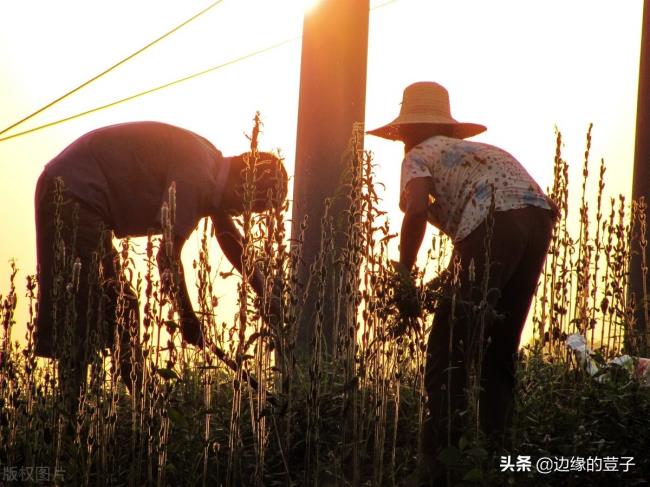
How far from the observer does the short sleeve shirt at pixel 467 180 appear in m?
4.45

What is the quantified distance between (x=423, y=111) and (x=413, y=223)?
72cm

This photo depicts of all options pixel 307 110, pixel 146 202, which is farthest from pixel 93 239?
pixel 307 110

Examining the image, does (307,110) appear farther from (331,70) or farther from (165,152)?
(165,152)

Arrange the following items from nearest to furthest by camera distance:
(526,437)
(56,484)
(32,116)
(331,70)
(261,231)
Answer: (261,231)
(56,484)
(526,437)
(331,70)
(32,116)

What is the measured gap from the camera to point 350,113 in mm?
6152

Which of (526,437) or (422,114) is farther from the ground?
(422,114)

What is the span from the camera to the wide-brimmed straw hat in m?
4.78

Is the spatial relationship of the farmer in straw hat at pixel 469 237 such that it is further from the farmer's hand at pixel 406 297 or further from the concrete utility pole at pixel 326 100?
the concrete utility pole at pixel 326 100

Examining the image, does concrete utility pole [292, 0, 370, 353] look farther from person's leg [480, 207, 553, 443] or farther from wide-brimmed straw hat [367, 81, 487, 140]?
person's leg [480, 207, 553, 443]

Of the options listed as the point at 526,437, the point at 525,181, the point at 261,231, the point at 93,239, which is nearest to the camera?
the point at 261,231

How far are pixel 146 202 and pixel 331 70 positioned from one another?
148 centimetres

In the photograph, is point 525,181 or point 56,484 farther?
point 525,181

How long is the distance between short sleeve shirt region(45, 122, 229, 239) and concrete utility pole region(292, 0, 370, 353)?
0.86 m

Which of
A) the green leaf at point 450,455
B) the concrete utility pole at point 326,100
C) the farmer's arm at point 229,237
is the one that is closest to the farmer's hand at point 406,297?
the green leaf at point 450,455
